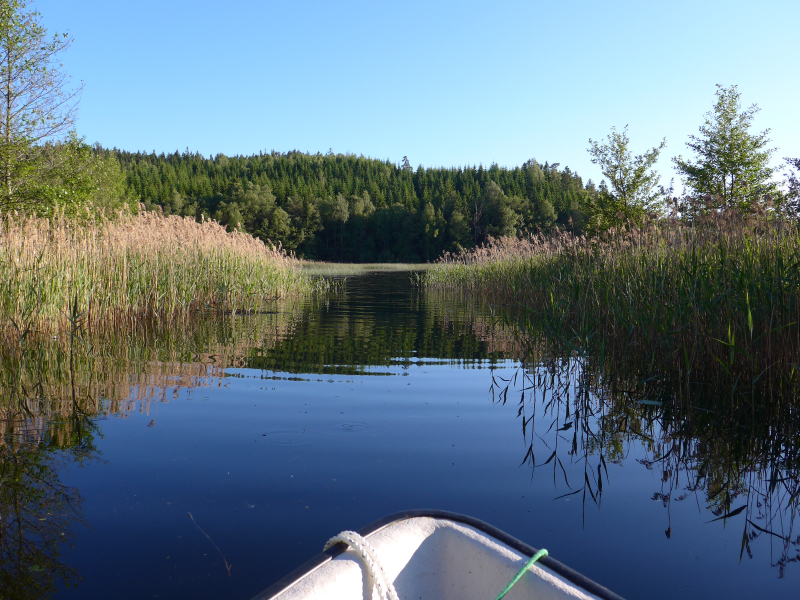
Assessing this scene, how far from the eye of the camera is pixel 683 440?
3709 mm

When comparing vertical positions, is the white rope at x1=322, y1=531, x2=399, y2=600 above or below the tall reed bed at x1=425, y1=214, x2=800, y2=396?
below

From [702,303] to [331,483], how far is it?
11.7ft

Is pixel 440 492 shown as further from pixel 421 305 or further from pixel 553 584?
pixel 421 305

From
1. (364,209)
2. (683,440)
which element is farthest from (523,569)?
(364,209)

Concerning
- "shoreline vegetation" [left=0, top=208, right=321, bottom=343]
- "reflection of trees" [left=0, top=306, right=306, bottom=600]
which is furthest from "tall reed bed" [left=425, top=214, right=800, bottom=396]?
"shoreline vegetation" [left=0, top=208, right=321, bottom=343]

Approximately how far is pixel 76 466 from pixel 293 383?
8.14 ft

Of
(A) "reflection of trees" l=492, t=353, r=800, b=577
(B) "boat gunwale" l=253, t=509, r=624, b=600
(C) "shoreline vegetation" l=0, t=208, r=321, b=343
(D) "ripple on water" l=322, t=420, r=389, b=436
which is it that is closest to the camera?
(B) "boat gunwale" l=253, t=509, r=624, b=600

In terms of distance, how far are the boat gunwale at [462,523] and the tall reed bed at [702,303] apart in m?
2.84

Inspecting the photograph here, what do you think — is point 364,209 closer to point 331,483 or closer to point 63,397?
point 63,397

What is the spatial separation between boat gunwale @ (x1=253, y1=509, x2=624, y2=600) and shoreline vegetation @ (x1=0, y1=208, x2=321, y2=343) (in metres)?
6.19

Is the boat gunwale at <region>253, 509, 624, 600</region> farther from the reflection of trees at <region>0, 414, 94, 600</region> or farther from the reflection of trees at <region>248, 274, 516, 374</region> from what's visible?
the reflection of trees at <region>248, 274, 516, 374</region>

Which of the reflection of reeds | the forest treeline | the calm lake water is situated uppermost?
the forest treeline

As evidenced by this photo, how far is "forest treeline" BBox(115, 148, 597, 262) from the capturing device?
233 ft

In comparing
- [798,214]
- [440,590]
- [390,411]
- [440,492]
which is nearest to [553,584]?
[440,590]
